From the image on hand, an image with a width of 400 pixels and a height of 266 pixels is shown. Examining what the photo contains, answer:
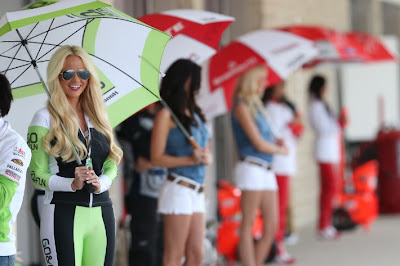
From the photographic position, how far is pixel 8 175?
4.00 m

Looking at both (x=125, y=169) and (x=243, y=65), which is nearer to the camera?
(x=125, y=169)

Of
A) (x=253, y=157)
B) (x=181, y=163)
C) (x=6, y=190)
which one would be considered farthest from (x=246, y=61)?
(x=6, y=190)

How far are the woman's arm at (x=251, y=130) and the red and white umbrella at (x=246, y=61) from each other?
0.16 metres

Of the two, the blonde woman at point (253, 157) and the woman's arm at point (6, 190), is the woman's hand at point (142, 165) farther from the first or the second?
the woman's arm at point (6, 190)

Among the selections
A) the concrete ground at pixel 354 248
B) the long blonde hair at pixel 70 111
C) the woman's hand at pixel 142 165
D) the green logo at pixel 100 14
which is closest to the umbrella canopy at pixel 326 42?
the concrete ground at pixel 354 248

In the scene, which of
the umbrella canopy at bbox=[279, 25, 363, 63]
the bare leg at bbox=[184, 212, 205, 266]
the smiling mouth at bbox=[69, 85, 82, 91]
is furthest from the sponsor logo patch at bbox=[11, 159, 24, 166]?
the umbrella canopy at bbox=[279, 25, 363, 63]

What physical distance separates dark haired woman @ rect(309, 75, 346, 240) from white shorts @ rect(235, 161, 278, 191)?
10.5 feet

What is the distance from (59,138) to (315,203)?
29.4ft

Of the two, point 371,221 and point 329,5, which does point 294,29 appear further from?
point 329,5

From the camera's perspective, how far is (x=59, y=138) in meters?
4.42

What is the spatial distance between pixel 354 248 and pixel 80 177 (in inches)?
250

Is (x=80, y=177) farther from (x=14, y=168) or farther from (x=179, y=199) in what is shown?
(x=179, y=199)

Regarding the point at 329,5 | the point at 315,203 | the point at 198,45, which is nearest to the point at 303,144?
the point at 315,203

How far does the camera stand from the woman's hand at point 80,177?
4324mm
